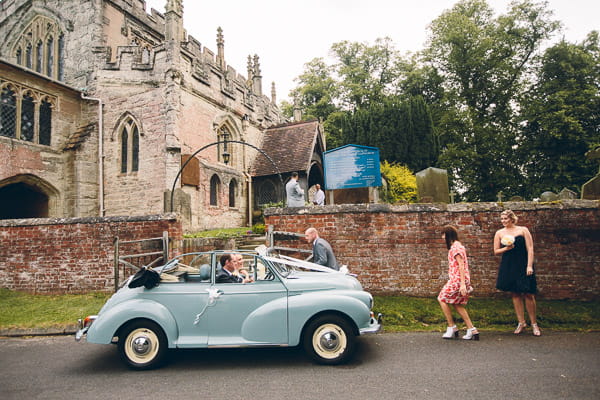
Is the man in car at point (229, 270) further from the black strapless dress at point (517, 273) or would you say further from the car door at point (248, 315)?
the black strapless dress at point (517, 273)

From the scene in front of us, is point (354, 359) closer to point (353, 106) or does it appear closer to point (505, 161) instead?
point (505, 161)

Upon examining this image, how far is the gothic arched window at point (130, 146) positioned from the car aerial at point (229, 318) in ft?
36.3

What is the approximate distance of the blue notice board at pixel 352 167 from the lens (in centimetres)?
801

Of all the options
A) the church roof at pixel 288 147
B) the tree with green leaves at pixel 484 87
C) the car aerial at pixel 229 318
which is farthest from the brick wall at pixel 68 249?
the tree with green leaves at pixel 484 87

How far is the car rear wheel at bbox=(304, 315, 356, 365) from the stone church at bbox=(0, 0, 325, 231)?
861cm

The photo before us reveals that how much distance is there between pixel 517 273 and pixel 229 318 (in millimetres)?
4283

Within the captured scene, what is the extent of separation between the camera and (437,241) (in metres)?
6.73

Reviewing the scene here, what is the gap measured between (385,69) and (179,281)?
33.4 m

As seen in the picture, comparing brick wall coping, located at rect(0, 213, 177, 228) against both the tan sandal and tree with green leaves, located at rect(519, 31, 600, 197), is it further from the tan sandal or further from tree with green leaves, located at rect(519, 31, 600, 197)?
tree with green leaves, located at rect(519, 31, 600, 197)

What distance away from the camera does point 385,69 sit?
1298 inches

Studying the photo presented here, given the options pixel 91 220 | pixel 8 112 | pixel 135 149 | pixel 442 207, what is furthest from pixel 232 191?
pixel 442 207

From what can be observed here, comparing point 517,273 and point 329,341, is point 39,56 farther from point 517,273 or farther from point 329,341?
point 517,273

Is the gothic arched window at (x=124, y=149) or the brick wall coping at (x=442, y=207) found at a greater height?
the gothic arched window at (x=124, y=149)

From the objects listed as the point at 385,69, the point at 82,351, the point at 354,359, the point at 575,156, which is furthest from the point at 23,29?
the point at 575,156
